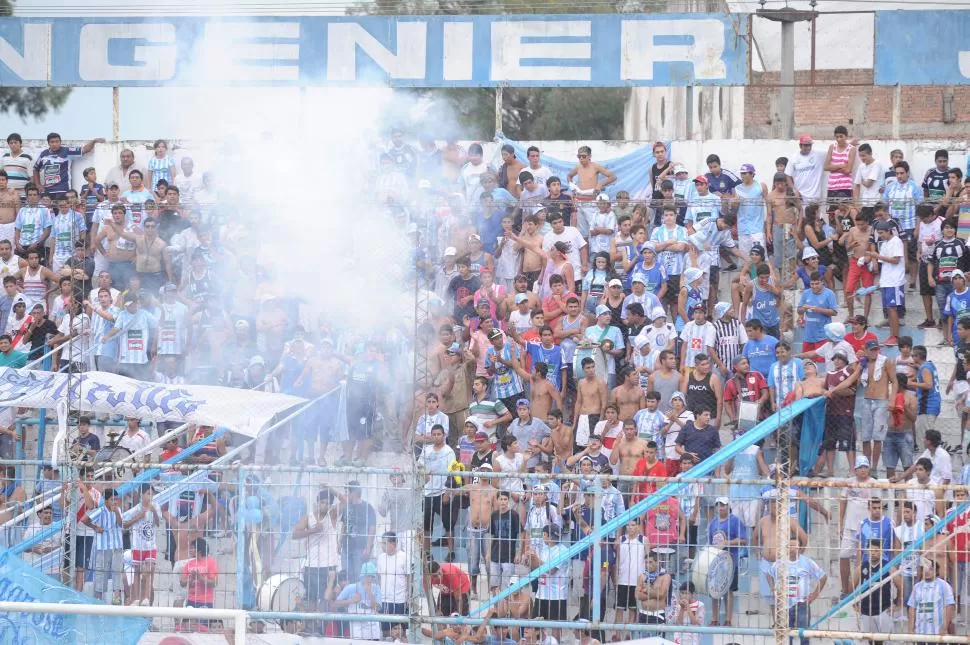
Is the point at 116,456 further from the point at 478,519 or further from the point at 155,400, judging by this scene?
the point at 478,519

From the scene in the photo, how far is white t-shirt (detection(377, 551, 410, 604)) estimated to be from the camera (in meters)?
9.21

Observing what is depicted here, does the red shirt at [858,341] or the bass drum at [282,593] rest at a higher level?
the red shirt at [858,341]

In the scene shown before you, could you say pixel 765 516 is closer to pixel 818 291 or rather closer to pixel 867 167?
pixel 818 291

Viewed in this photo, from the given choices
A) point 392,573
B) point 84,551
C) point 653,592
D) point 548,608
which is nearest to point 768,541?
point 653,592

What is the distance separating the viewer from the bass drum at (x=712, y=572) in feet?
29.4

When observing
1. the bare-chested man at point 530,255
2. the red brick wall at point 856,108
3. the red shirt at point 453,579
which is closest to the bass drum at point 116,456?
the red shirt at point 453,579

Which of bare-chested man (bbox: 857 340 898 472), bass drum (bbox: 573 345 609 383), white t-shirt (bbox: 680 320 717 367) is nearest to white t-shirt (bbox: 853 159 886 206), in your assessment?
white t-shirt (bbox: 680 320 717 367)

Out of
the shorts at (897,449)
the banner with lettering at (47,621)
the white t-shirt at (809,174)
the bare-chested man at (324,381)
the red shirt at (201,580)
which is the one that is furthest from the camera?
the white t-shirt at (809,174)

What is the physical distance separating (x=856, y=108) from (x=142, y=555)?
807 inches

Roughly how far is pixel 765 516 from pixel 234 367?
621cm

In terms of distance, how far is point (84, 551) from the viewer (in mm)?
9523

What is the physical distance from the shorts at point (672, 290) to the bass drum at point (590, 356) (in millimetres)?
1219

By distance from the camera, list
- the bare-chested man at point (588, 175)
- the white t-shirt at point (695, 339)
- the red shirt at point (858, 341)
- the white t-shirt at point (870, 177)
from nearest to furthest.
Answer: the red shirt at point (858, 341)
the white t-shirt at point (695, 339)
the white t-shirt at point (870, 177)
the bare-chested man at point (588, 175)

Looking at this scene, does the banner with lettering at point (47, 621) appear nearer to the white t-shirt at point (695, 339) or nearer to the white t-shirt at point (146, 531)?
the white t-shirt at point (146, 531)
